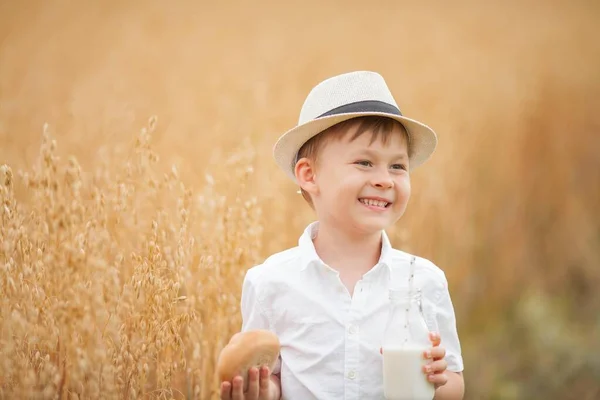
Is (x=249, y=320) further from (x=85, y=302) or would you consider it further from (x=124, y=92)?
(x=124, y=92)

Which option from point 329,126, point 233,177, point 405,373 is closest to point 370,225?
point 329,126

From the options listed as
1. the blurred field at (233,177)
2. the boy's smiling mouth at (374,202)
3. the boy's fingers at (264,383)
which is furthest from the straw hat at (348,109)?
the boy's fingers at (264,383)

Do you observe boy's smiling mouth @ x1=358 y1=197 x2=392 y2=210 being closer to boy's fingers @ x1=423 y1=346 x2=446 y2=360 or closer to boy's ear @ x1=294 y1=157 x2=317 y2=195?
boy's ear @ x1=294 y1=157 x2=317 y2=195

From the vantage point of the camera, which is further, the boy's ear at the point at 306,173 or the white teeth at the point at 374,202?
the boy's ear at the point at 306,173

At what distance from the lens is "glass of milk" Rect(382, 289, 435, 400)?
1.56 metres

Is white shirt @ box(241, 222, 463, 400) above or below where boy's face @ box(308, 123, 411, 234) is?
below

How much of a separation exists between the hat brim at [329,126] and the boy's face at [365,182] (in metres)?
0.05

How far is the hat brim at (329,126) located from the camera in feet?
5.97

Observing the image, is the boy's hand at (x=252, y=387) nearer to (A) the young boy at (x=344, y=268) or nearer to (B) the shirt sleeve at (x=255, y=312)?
(A) the young boy at (x=344, y=268)

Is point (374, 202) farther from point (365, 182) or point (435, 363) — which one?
point (435, 363)

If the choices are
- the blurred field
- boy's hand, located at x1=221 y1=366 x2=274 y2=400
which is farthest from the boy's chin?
the blurred field

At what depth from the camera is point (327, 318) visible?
70.3 inches

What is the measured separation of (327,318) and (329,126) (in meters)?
0.48

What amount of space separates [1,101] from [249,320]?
1.42m
